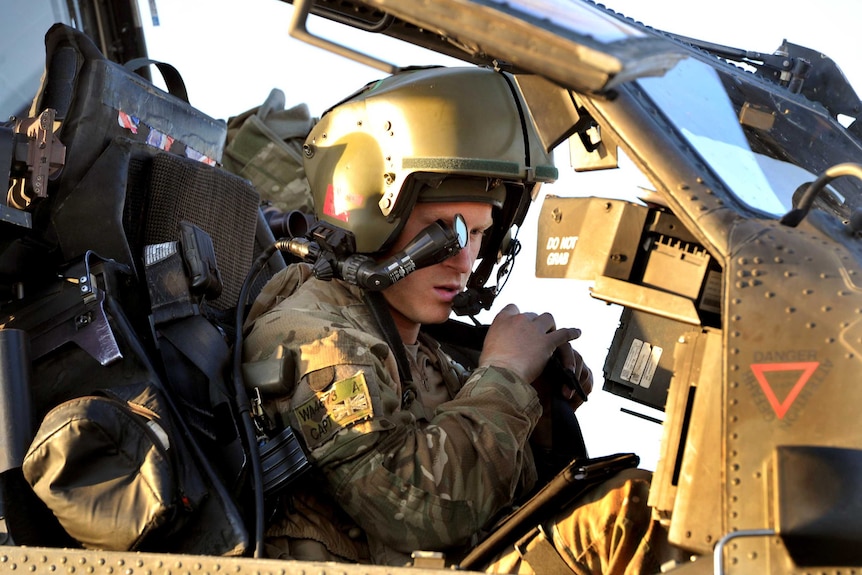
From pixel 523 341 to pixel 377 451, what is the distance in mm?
643

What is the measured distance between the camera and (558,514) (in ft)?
7.93

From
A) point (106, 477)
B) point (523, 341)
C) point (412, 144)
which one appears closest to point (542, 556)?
point (523, 341)

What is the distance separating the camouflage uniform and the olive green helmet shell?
47cm

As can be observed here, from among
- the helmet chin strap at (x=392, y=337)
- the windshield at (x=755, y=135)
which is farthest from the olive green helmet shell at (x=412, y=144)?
the windshield at (x=755, y=135)

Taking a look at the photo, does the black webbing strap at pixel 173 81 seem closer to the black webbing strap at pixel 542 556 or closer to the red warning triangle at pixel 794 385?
the black webbing strap at pixel 542 556

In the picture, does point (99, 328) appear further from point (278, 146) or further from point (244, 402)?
point (278, 146)

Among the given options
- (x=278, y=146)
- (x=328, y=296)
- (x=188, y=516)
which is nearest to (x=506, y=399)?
(x=328, y=296)

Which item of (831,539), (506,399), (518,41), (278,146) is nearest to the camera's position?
(831,539)

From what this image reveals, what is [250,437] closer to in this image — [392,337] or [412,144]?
[392,337]

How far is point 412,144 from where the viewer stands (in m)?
3.07

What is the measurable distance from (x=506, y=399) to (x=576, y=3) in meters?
1.07

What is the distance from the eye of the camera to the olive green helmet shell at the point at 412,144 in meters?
3.07

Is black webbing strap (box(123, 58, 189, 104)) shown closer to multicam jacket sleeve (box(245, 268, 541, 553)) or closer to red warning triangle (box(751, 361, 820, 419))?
multicam jacket sleeve (box(245, 268, 541, 553))

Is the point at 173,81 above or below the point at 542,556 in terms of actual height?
above
